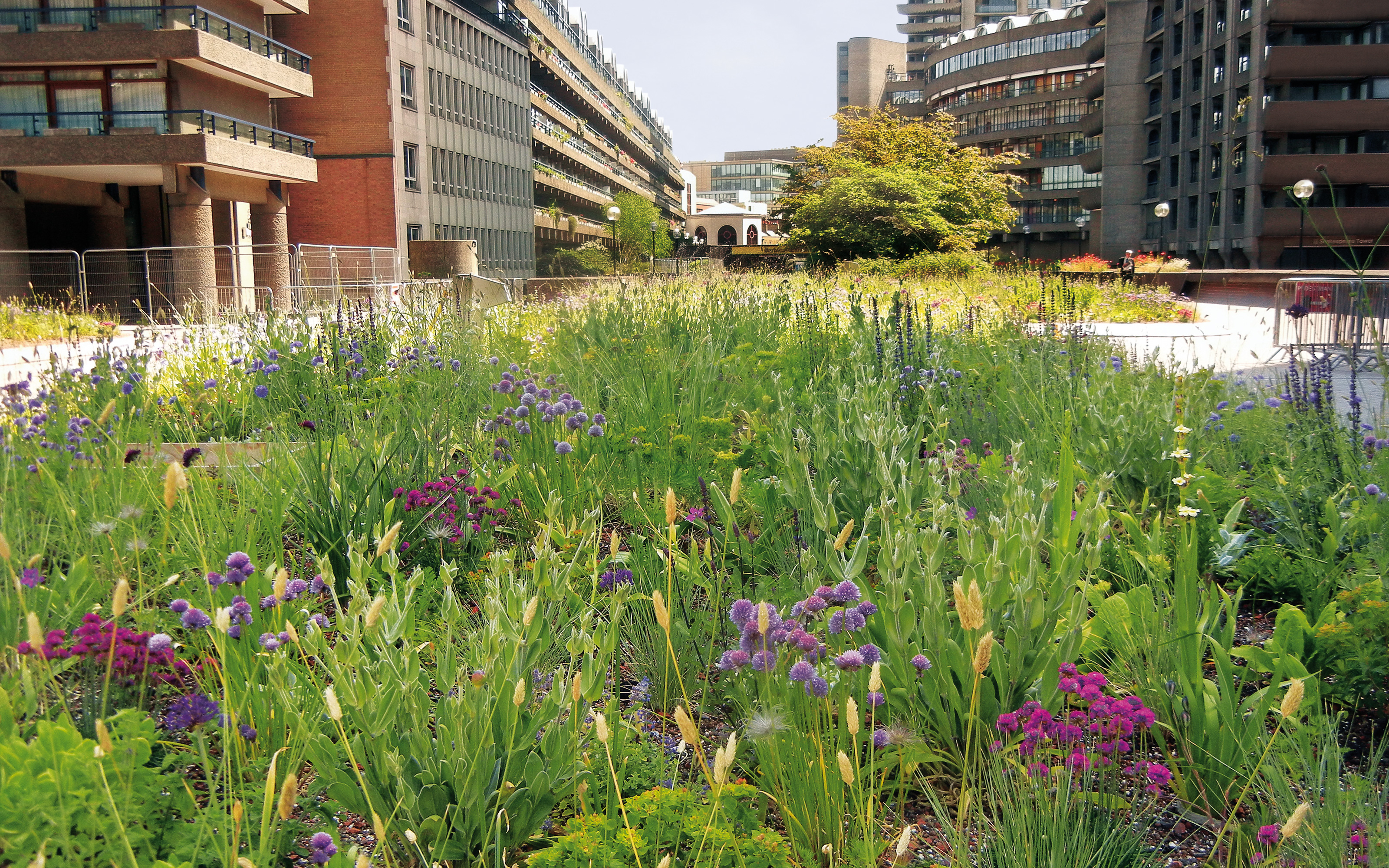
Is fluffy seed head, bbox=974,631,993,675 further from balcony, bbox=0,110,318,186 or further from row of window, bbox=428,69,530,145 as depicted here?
row of window, bbox=428,69,530,145

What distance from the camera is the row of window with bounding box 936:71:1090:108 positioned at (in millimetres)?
92625

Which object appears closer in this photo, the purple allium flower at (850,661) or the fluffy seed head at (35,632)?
the fluffy seed head at (35,632)

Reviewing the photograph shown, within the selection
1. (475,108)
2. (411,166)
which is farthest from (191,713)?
(475,108)

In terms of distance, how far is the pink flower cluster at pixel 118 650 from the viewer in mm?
2217

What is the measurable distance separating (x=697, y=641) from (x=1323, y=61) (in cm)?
5573

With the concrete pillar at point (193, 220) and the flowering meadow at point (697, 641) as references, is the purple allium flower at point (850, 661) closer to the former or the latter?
the flowering meadow at point (697, 641)

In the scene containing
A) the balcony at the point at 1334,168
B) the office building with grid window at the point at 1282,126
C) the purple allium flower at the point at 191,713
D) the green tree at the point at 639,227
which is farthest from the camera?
the green tree at the point at 639,227

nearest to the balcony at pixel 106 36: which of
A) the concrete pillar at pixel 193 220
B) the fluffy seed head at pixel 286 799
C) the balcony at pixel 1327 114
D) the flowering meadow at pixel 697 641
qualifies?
the concrete pillar at pixel 193 220

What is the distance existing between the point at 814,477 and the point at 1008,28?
103 metres

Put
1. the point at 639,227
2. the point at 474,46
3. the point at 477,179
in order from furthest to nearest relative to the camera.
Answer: the point at 639,227
the point at 477,179
the point at 474,46

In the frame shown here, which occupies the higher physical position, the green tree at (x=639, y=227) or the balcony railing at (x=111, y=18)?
the balcony railing at (x=111, y=18)

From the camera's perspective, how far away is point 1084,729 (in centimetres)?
235

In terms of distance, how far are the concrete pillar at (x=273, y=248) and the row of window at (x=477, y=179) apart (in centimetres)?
1042

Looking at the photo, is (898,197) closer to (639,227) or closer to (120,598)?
(120,598)
